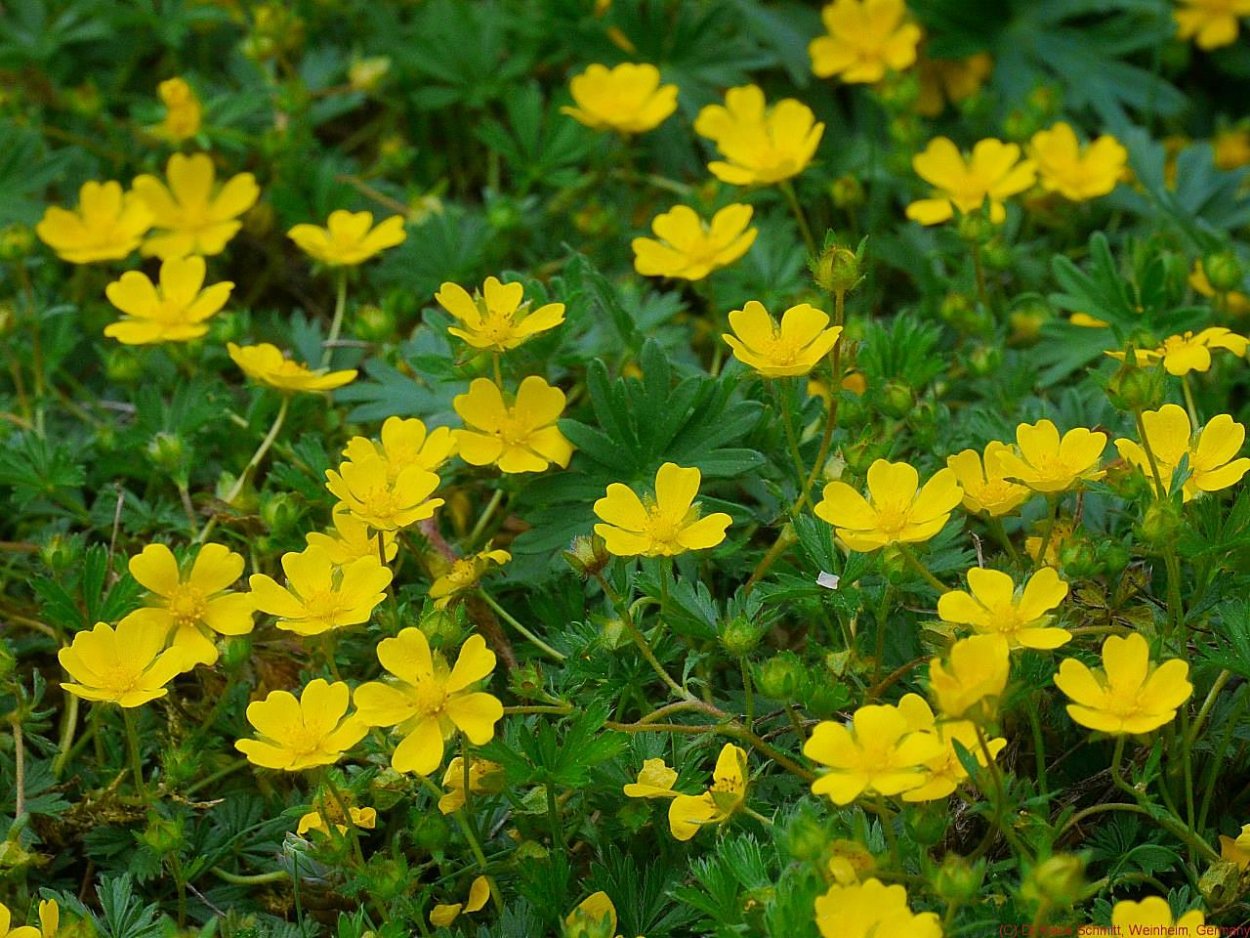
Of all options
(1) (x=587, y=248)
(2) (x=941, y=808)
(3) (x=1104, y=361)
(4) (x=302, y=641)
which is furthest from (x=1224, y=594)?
(1) (x=587, y=248)

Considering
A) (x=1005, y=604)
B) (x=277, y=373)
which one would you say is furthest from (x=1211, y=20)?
(x=277, y=373)

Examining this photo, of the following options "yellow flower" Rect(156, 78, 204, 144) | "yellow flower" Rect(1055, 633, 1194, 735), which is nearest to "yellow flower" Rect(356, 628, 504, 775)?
"yellow flower" Rect(1055, 633, 1194, 735)

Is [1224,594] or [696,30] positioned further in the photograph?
[696,30]

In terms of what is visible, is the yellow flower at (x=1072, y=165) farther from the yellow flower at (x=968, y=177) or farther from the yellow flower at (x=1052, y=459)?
the yellow flower at (x=1052, y=459)

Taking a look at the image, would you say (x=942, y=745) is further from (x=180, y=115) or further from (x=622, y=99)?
(x=180, y=115)

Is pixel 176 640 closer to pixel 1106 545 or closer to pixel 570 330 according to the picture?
pixel 570 330

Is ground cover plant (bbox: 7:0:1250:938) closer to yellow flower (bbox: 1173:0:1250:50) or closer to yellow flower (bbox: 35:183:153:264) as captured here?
yellow flower (bbox: 35:183:153:264)

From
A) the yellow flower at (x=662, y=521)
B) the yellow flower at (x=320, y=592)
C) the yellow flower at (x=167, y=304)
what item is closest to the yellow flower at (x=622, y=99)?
the yellow flower at (x=167, y=304)
